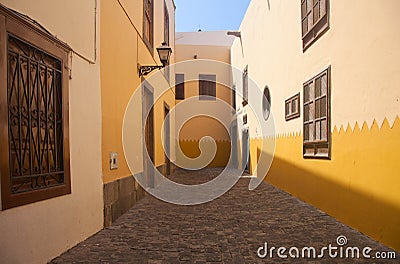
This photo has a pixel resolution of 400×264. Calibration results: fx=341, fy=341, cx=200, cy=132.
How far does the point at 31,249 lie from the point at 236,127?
40.5 feet

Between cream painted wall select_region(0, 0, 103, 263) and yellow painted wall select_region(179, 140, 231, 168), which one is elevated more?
cream painted wall select_region(0, 0, 103, 263)

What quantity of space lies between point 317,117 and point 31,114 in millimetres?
4111

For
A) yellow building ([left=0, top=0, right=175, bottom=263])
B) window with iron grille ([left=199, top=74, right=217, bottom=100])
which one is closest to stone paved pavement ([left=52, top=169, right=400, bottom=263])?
yellow building ([left=0, top=0, right=175, bottom=263])

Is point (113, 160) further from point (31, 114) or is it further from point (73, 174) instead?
point (31, 114)

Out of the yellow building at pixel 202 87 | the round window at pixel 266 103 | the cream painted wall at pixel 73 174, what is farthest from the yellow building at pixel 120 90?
the yellow building at pixel 202 87

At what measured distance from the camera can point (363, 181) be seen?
12.7 ft

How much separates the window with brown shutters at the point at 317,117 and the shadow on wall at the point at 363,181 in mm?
194

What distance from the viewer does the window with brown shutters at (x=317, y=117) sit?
4871 mm

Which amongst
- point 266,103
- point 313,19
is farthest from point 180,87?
point 313,19

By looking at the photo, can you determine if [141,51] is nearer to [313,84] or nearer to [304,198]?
[313,84]

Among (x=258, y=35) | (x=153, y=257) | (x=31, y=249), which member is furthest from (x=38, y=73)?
(x=258, y=35)

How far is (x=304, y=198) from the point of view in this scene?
19.9ft

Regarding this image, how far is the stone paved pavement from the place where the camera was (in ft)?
10.4

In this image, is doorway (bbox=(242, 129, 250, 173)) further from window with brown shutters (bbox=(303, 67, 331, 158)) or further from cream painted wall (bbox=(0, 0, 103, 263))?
cream painted wall (bbox=(0, 0, 103, 263))
